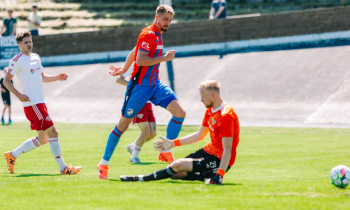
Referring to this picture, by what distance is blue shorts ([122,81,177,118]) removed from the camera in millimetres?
7570

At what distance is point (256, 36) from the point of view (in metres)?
21.9

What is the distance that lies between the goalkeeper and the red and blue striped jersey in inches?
59.2

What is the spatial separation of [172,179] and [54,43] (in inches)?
808

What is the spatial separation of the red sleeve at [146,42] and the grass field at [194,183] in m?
1.90

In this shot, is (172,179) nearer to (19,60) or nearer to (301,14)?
(19,60)

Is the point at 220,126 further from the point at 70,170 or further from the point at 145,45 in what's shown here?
the point at 70,170

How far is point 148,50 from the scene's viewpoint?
25.1ft

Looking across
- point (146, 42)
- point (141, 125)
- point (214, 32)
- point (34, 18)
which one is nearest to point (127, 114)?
point (146, 42)

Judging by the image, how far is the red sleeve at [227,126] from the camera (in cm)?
620

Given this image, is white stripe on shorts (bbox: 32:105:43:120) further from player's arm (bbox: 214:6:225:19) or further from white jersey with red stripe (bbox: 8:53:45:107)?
player's arm (bbox: 214:6:225:19)

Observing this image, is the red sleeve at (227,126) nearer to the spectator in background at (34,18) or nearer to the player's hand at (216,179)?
the player's hand at (216,179)

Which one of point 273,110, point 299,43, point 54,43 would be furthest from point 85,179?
point 54,43

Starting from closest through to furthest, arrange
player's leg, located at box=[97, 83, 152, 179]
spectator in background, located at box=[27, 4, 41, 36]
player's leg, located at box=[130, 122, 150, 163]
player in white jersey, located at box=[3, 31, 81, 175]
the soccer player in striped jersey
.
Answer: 1. player's leg, located at box=[97, 83, 152, 179]
2. the soccer player in striped jersey
3. player in white jersey, located at box=[3, 31, 81, 175]
4. player's leg, located at box=[130, 122, 150, 163]
5. spectator in background, located at box=[27, 4, 41, 36]

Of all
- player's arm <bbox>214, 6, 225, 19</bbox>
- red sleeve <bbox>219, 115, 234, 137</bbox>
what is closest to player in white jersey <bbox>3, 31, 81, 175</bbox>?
red sleeve <bbox>219, 115, 234, 137</bbox>
